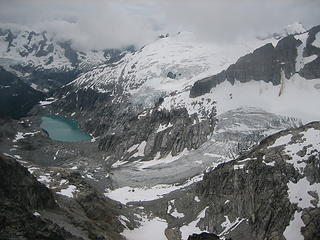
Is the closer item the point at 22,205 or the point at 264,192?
the point at 22,205

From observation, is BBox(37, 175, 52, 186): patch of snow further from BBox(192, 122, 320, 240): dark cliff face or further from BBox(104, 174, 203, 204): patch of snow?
BBox(192, 122, 320, 240): dark cliff face

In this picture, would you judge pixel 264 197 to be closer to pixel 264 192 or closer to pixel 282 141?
pixel 264 192

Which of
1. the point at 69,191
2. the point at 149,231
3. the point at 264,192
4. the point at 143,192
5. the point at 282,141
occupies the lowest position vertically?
the point at 149,231

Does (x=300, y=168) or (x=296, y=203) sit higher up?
(x=300, y=168)

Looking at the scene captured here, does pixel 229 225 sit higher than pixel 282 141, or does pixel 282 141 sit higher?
pixel 282 141

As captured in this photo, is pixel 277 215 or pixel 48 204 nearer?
pixel 48 204

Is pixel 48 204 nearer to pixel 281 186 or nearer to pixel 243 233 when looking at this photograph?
pixel 243 233

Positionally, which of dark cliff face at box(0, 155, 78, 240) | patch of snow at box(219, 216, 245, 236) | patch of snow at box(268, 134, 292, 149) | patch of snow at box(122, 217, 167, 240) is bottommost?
patch of snow at box(122, 217, 167, 240)

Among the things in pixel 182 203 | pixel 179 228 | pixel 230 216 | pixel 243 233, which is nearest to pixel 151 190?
pixel 182 203

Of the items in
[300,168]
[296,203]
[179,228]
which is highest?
[300,168]

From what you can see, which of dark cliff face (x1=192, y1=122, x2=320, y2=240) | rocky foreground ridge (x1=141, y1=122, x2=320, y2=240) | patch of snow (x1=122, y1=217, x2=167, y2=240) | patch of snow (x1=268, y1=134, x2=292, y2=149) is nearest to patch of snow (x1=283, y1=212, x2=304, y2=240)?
rocky foreground ridge (x1=141, y1=122, x2=320, y2=240)

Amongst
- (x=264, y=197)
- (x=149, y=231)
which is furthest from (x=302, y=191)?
(x=149, y=231)
